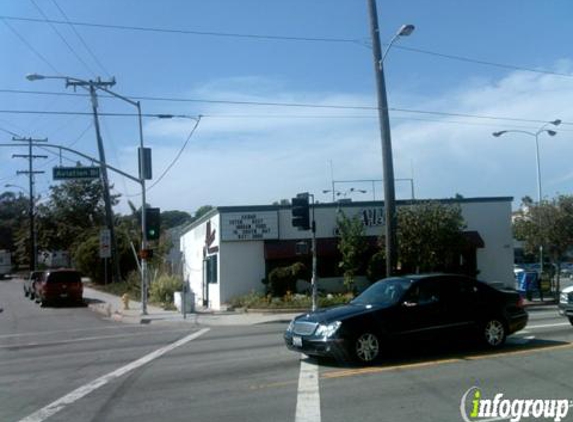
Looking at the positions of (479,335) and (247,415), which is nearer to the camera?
(247,415)

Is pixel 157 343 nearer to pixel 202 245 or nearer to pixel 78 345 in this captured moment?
pixel 78 345

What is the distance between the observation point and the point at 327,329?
1115 cm

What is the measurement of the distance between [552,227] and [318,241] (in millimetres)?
11079

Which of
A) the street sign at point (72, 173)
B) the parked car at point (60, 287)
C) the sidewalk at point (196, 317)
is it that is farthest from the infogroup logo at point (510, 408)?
→ the parked car at point (60, 287)

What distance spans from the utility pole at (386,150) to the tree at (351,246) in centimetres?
390

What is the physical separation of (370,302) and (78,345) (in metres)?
9.28

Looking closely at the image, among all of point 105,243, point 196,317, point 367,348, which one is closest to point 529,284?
point 196,317

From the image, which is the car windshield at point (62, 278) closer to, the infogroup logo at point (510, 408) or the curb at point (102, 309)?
the curb at point (102, 309)

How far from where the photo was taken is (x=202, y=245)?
35281 millimetres

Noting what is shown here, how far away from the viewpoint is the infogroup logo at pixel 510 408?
768cm

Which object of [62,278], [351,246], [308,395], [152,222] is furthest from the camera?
[62,278]

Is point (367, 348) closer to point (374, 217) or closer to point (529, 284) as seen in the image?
point (529, 284)

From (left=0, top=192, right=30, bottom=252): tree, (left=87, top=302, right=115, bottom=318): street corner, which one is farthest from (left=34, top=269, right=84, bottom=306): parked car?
(left=0, top=192, right=30, bottom=252): tree

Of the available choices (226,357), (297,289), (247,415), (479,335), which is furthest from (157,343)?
(297,289)
